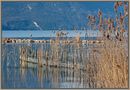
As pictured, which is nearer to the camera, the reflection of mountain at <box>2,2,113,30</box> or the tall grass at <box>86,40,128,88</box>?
the reflection of mountain at <box>2,2,113,30</box>

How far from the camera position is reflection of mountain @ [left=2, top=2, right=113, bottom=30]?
3980mm

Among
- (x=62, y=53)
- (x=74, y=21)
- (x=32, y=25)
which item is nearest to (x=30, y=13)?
(x=32, y=25)

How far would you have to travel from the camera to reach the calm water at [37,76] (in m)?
4.24

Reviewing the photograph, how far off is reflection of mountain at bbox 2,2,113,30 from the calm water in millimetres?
260

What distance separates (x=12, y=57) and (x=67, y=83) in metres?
1.47

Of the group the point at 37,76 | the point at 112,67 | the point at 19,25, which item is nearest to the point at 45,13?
the point at 19,25

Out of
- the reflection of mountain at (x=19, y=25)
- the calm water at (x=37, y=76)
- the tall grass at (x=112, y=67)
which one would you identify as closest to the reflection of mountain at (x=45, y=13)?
the reflection of mountain at (x=19, y=25)

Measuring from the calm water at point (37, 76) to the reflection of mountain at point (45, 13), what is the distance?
0.26 meters

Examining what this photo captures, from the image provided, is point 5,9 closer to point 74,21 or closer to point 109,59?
point 74,21

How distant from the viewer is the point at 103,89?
3.99m

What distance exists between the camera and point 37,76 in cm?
491

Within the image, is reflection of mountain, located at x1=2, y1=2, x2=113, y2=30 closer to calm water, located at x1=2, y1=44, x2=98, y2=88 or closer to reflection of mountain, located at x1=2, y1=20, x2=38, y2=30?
reflection of mountain, located at x1=2, y1=20, x2=38, y2=30

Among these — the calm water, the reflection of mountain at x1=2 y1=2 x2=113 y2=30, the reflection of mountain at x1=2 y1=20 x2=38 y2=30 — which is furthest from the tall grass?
the reflection of mountain at x1=2 y1=20 x2=38 y2=30

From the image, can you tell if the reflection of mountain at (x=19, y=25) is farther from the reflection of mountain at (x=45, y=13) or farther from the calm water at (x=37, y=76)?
the calm water at (x=37, y=76)
